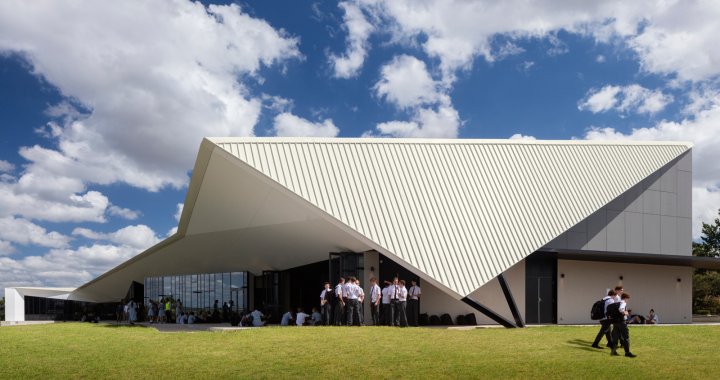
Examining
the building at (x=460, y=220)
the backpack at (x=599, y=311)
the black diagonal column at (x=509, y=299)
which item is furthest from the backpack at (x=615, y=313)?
the black diagonal column at (x=509, y=299)

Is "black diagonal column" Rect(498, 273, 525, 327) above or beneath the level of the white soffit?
beneath

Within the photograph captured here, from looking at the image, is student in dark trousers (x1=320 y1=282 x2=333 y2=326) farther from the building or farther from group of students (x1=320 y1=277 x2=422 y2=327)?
the building

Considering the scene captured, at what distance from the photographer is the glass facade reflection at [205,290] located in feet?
109

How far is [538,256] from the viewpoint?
77.0ft

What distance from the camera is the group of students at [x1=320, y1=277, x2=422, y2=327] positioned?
1875cm

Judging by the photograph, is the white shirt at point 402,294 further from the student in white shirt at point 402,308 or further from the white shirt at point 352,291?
the white shirt at point 352,291

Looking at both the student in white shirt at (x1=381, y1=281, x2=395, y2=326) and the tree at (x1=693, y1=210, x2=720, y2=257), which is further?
the tree at (x1=693, y1=210, x2=720, y2=257)

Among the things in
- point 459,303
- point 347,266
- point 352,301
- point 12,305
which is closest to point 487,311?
point 459,303

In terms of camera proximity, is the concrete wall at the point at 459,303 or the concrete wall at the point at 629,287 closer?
the concrete wall at the point at 459,303

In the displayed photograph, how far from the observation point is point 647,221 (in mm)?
26391

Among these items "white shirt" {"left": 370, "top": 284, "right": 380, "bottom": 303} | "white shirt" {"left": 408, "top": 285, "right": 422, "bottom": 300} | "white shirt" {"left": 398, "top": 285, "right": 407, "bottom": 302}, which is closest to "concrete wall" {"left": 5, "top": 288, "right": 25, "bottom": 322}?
"white shirt" {"left": 370, "top": 284, "right": 380, "bottom": 303}

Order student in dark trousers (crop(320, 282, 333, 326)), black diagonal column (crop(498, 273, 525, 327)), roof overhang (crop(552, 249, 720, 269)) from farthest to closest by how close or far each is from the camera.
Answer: roof overhang (crop(552, 249, 720, 269)) → black diagonal column (crop(498, 273, 525, 327)) → student in dark trousers (crop(320, 282, 333, 326))

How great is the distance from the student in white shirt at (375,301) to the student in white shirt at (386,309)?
Result: 16 cm

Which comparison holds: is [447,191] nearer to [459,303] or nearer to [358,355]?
[459,303]
